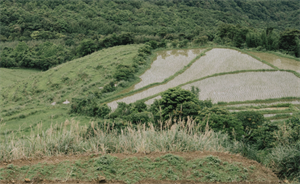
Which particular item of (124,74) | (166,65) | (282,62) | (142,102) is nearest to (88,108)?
(142,102)

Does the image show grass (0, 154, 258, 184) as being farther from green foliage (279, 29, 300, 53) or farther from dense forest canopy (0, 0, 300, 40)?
dense forest canopy (0, 0, 300, 40)

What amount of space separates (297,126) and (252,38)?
3449 centimetres

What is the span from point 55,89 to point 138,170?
2970 cm

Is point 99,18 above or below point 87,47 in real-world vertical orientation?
above

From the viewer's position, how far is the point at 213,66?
30172mm

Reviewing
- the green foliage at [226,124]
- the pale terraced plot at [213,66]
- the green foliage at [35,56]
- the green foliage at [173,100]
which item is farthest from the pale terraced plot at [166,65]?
the green foliage at [35,56]

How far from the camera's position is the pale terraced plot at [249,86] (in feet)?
71.5

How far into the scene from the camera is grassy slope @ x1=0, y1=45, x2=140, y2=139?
22266mm

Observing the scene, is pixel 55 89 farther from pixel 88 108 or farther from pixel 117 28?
pixel 117 28

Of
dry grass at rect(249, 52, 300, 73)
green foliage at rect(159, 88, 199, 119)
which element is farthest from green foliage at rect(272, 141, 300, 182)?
dry grass at rect(249, 52, 300, 73)

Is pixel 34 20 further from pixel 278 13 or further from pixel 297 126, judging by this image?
pixel 278 13

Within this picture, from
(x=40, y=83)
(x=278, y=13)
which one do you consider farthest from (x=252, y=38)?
(x=278, y=13)

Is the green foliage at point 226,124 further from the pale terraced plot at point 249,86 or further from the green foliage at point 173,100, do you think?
the pale terraced plot at point 249,86

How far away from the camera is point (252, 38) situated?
39.9 m
